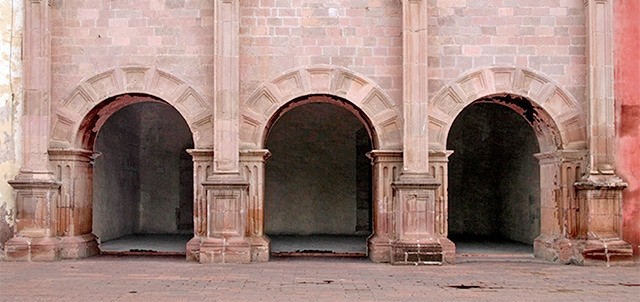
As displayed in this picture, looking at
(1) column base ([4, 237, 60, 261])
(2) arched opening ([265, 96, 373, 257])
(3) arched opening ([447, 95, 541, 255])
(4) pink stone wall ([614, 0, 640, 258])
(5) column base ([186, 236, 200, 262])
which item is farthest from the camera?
(2) arched opening ([265, 96, 373, 257])

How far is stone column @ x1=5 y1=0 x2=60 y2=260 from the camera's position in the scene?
11703mm

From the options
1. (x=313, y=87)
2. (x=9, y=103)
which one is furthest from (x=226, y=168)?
(x=9, y=103)

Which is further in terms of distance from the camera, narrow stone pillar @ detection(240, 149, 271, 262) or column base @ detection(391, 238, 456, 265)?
narrow stone pillar @ detection(240, 149, 271, 262)

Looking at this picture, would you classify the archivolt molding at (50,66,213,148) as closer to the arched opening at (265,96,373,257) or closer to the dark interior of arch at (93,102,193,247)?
the dark interior of arch at (93,102,193,247)

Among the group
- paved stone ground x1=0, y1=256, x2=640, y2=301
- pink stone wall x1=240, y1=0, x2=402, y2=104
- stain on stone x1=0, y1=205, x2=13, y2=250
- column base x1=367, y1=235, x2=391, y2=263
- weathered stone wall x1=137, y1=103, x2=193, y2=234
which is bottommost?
paved stone ground x1=0, y1=256, x2=640, y2=301

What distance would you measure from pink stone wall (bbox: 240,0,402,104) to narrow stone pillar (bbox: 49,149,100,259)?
325cm


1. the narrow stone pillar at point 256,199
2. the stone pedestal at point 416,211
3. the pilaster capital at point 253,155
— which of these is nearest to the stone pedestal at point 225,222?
the narrow stone pillar at point 256,199

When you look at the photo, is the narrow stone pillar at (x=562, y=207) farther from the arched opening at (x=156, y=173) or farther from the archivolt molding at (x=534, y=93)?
the arched opening at (x=156, y=173)

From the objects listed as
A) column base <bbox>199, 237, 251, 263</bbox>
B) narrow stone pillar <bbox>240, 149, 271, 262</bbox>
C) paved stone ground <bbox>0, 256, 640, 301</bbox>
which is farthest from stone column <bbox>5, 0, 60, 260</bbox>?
narrow stone pillar <bbox>240, 149, 271, 262</bbox>

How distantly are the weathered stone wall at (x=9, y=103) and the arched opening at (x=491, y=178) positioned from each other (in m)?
9.12

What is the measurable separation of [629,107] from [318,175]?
27.1 ft

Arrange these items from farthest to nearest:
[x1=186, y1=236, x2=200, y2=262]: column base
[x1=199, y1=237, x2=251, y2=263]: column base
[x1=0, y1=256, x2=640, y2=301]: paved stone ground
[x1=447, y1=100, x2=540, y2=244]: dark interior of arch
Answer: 1. [x1=447, y1=100, x2=540, y2=244]: dark interior of arch
2. [x1=186, y1=236, x2=200, y2=262]: column base
3. [x1=199, y1=237, x2=251, y2=263]: column base
4. [x1=0, y1=256, x2=640, y2=301]: paved stone ground

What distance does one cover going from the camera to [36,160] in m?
11.8

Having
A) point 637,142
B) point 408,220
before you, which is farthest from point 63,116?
point 637,142
